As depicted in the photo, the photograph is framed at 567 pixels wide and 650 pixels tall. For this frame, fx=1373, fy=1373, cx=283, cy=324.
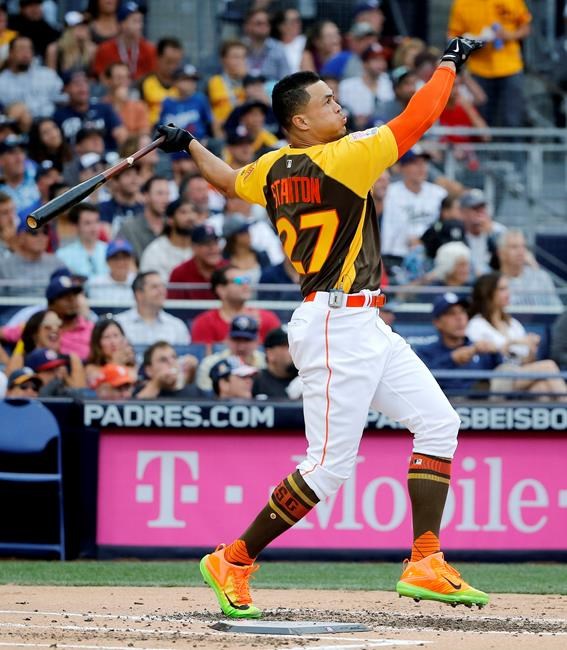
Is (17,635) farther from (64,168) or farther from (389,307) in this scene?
(64,168)

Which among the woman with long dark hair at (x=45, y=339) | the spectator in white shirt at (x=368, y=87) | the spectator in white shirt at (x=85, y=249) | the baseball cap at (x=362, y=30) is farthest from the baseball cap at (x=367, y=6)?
the woman with long dark hair at (x=45, y=339)

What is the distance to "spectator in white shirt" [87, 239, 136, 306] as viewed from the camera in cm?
1053

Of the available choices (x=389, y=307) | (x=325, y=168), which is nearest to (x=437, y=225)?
(x=389, y=307)

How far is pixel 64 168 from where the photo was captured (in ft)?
40.9

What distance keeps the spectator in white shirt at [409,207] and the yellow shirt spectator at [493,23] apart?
2235 millimetres

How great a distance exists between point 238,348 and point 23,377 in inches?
63.0

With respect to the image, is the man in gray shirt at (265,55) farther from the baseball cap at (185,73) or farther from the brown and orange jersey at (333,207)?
the brown and orange jersey at (333,207)

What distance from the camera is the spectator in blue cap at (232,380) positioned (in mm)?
8875

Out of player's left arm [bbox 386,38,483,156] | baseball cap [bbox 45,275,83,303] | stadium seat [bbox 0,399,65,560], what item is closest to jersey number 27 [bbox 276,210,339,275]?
player's left arm [bbox 386,38,483,156]

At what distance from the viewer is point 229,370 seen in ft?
29.3

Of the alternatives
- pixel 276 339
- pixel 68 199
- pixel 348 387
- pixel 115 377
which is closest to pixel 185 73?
pixel 276 339

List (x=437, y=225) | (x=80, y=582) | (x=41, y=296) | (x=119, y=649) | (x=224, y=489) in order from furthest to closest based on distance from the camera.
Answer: (x=437, y=225) < (x=41, y=296) < (x=224, y=489) < (x=80, y=582) < (x=119, y=649)

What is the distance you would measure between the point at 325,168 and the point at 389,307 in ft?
16.2

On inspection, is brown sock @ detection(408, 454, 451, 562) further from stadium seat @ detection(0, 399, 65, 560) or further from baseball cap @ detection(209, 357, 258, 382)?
baseball cap @ detection(209, 357, 258, 382)
